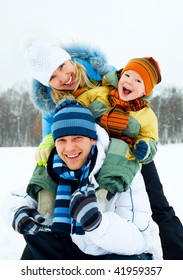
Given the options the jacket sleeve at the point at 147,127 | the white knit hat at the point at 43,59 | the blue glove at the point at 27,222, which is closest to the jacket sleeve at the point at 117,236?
the blue glove at the point at 27,222

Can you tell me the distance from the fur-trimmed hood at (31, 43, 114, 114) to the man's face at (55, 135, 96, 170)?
64 centimetres

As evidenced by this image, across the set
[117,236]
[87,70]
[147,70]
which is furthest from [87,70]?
[117,236]

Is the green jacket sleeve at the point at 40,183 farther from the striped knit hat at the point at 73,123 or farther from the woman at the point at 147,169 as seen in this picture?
the woman at the point at 147,169

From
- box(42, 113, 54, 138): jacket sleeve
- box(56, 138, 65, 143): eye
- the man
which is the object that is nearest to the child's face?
the man

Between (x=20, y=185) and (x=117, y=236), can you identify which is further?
(x=20, y=185)

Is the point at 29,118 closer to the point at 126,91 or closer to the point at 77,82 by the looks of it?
the point at 77,82

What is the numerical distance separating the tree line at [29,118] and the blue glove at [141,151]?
740 inches

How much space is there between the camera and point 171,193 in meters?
4.63

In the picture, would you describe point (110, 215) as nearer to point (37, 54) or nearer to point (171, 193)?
point (37, 54)

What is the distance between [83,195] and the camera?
4.56 feet

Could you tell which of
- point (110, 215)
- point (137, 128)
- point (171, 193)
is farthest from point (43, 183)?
point (171, 193)

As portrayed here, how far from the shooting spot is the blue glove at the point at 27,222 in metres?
1.51

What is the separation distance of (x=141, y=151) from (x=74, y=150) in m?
0.28

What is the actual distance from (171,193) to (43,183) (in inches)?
130
